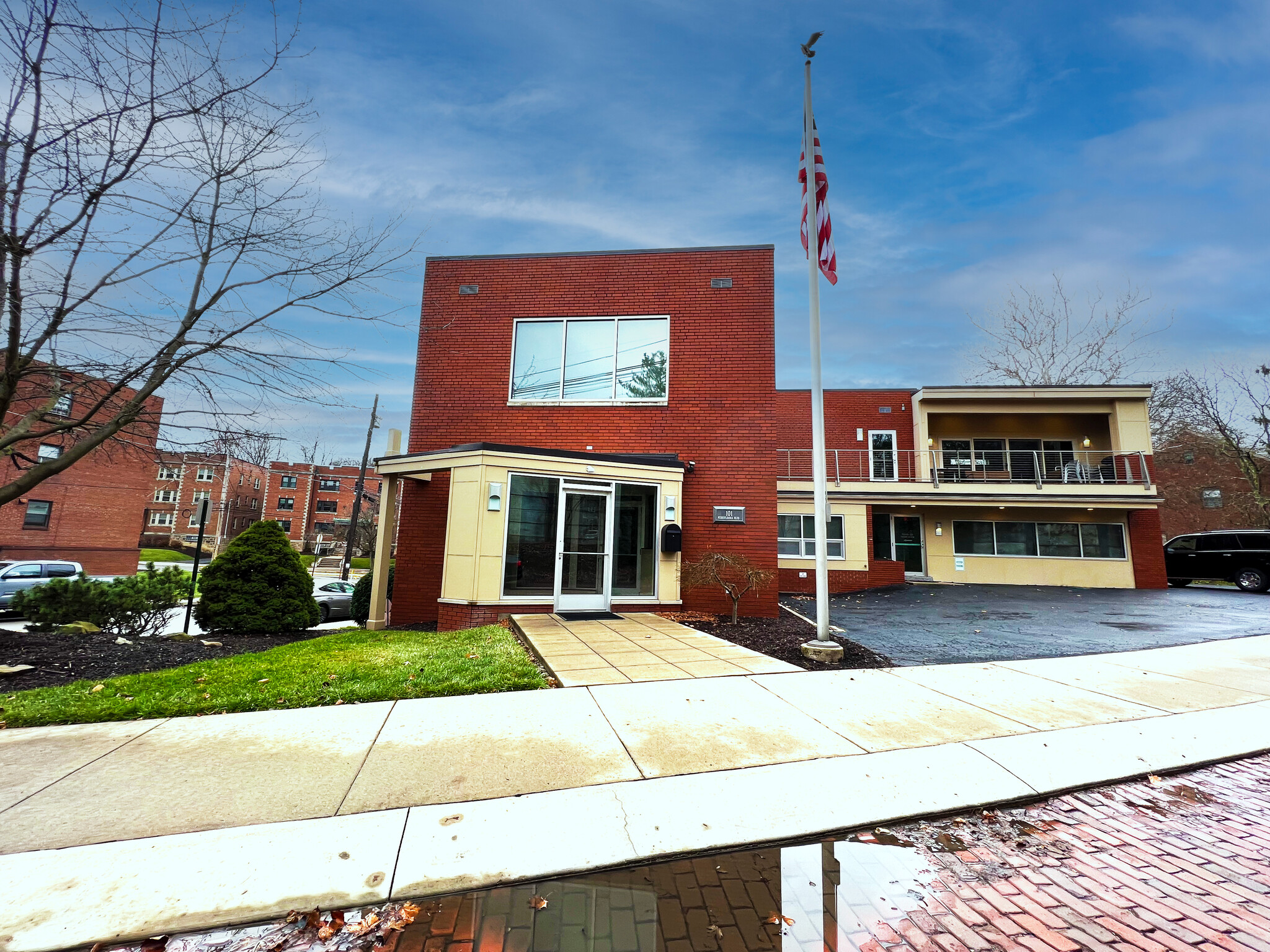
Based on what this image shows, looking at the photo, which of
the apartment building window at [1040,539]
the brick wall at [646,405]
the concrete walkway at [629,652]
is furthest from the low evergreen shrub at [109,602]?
the apartment building window at [1040,539]

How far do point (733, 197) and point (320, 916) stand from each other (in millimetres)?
17195

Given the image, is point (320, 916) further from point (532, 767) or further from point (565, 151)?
point (565, 151)

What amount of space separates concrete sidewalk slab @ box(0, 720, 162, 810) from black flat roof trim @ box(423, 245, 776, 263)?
9940 mm

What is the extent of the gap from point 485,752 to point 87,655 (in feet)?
20.0

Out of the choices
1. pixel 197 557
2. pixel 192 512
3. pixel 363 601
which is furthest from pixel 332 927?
pixel 192 512

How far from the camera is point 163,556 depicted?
39.9 m

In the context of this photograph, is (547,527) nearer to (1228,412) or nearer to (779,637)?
(779,637)

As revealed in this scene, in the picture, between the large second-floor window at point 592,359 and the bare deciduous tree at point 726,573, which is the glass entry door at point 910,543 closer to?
the bare deciduous tree at point 726,573

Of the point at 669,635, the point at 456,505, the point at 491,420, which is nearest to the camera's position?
the point at 669,635

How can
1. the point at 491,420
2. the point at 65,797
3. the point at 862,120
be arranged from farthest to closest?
the point at 491,420 < the point at 862,120 < the point at 65,797

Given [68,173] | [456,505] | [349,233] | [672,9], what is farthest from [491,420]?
[672,9]

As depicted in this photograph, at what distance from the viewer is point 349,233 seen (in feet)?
20.2

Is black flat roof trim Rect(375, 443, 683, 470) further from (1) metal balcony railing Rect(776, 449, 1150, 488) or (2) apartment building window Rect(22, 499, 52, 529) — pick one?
(2) apartment building window Rect(22, 499, 52, 529)

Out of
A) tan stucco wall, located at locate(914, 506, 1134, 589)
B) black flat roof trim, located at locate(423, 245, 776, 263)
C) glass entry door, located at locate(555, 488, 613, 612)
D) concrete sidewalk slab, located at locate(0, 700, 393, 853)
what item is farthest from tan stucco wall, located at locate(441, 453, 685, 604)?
tan stucco wall, located at locate(914, 506, 1134, 589)
